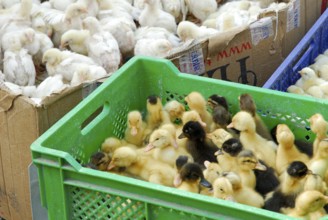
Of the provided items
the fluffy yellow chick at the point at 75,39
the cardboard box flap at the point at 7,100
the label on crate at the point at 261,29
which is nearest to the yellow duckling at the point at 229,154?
the cardboard box flap at the point at 7,100

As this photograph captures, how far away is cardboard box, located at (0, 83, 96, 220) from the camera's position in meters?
2.49

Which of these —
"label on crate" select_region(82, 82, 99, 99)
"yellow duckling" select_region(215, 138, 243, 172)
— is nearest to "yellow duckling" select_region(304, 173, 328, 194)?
"yellow duckling" select_region(215, 138, 243, 172)

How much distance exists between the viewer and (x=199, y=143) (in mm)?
2309

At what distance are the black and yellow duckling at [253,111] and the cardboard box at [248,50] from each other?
0.55m

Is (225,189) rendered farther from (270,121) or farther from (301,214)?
(270,121)

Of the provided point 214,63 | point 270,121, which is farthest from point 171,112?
point 214,63

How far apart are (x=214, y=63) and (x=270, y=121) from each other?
24.1 inches

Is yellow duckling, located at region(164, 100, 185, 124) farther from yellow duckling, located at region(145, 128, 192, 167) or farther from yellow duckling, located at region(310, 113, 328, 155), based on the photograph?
Answer: yellow duckling, located at region(310, 113, 328, 155)

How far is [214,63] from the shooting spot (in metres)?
2.93

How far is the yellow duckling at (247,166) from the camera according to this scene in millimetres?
2137

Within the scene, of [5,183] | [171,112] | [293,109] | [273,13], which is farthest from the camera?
[273,13]

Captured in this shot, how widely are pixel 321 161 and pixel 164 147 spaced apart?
479mm

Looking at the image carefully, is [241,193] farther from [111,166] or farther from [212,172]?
[111,166]

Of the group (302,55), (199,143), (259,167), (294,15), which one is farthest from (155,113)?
(294,15)
